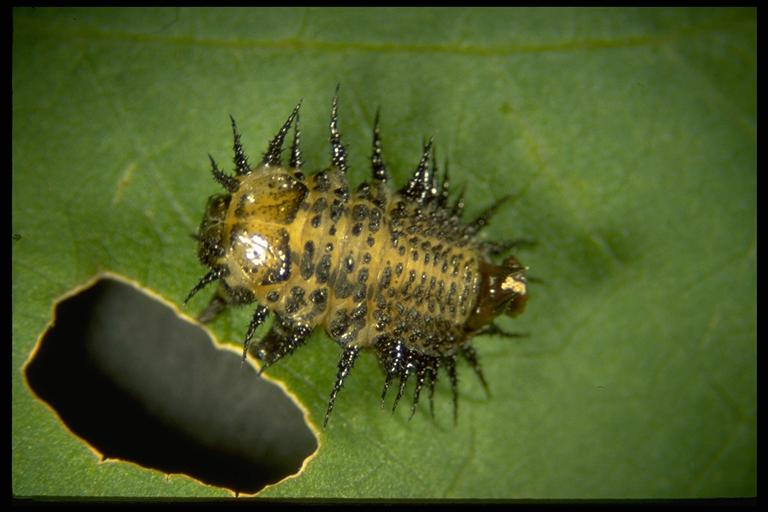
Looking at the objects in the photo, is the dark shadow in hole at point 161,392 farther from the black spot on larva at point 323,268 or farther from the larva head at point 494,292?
the larva head at point 494,292

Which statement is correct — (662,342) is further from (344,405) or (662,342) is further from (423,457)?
(344,405)

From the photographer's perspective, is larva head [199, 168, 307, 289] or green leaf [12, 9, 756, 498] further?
green leaf [12, 9, 756, 498]

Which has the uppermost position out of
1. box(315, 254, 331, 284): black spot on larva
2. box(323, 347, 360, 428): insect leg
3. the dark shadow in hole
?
box(315, 254, 331, 284): black spot on larva

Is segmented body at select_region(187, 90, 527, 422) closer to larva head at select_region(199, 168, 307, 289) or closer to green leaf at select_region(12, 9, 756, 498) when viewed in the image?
larva head at select_region(199, 168, 307, 289)

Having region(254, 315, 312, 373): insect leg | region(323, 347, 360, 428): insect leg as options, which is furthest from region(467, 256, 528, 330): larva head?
region(254, 315, 312, 373): insect leg

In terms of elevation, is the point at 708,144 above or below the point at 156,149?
above

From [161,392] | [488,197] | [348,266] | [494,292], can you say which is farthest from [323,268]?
[161,392]

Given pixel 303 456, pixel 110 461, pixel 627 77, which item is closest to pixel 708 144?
pixel 627 77
